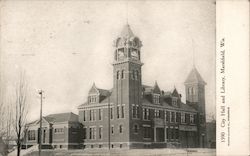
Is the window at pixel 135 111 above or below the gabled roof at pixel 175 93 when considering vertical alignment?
below

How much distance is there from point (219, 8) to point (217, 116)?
84cm

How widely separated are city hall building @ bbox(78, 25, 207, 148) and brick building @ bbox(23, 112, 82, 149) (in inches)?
2.9

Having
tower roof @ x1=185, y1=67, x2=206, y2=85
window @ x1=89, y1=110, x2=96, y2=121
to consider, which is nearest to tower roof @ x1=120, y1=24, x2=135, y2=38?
tower roof @ x1=185, y1=67, x2=206, y2=85

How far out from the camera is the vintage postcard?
3410 mm

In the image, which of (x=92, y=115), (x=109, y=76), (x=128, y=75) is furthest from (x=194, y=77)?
(x=92, y=115)

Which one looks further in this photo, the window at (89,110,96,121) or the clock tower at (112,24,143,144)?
the window at (89,110,96,121)

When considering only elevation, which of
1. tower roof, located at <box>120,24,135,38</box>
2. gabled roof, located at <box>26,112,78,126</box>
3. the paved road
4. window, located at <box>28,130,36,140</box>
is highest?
tower roof, located at <box>120,24,135,38</box>

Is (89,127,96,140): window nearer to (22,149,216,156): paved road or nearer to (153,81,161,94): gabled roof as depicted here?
(22,149,216,156): paved road

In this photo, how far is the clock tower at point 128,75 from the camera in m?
3.45

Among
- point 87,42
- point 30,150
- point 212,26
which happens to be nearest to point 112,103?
point 87,42

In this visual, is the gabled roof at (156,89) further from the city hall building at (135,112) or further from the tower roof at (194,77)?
the tower roof at (194,77)

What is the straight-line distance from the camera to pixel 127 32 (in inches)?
134

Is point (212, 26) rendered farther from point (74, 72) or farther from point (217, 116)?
point (74, 72)

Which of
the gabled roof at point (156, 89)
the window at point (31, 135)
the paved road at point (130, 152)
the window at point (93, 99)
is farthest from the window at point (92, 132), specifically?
the gabled roof at point (156, 89)
